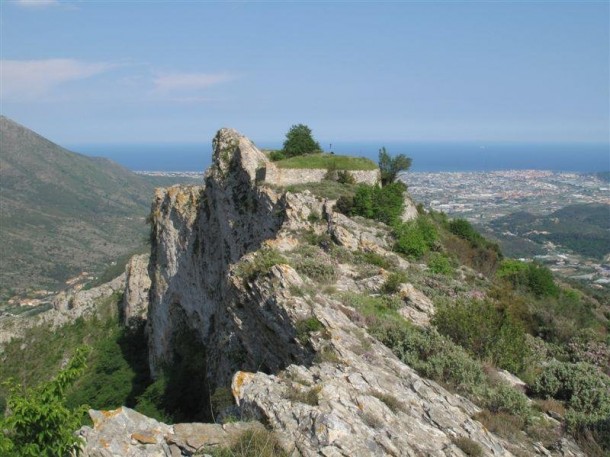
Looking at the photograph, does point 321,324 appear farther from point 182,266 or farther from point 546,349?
point 182,266

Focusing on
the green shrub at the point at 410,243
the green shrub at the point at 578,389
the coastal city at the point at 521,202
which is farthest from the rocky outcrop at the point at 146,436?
the coastal city at the point at 521,202

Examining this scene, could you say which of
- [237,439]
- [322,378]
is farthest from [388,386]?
[237,439]

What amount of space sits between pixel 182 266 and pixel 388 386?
73.5 ft

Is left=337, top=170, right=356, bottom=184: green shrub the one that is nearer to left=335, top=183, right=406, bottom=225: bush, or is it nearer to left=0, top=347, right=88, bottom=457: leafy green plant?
left=335, top=183, right=406, bottom=225: bush

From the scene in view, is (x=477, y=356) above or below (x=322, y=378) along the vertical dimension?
below

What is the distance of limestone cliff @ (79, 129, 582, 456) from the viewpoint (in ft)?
21.3

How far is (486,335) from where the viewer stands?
1084 cm

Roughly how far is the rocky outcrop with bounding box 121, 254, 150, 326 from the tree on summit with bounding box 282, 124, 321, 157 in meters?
18.8

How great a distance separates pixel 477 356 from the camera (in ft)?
34.8

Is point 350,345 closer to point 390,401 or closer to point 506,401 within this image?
point 390,401

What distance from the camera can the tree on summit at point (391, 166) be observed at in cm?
2841

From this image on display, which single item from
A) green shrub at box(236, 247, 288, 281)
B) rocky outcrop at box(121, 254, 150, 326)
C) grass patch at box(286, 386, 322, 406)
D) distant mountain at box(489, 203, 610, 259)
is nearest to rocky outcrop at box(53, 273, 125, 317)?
rocky outcrop at box(121, 254, 150, 326)

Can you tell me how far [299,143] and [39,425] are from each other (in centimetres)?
2502

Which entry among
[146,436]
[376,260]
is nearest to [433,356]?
[146,436]
